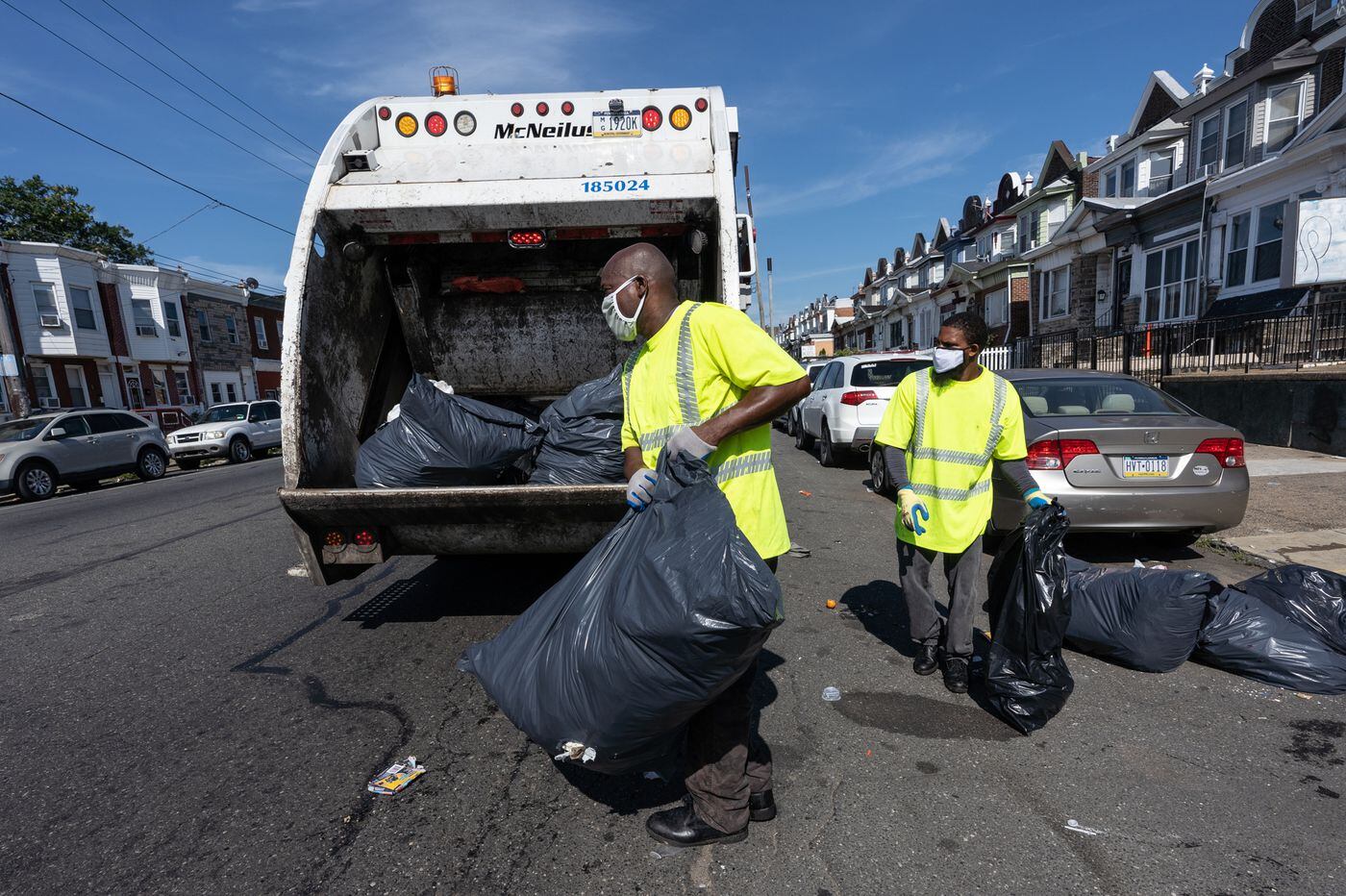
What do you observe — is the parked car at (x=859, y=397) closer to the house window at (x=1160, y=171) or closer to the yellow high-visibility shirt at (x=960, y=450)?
the yellow high-visibility shirt at (x=960, y=450)

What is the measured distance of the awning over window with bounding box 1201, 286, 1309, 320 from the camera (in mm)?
13469

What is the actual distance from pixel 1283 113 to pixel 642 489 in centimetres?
2120

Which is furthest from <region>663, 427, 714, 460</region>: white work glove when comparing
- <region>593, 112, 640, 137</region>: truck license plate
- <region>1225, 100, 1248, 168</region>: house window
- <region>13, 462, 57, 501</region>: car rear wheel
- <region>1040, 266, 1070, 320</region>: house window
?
<region>1040, 266, 1070, 320</region>: house window

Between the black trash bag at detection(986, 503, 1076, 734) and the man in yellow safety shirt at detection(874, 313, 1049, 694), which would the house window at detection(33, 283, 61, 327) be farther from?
the black trash bag at detection(986, 503, 1076, 734)

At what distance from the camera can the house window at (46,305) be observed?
2344cm

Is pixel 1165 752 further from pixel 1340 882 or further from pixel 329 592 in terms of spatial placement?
pixel 329 592

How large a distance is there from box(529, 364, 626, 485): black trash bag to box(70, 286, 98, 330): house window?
2896cm

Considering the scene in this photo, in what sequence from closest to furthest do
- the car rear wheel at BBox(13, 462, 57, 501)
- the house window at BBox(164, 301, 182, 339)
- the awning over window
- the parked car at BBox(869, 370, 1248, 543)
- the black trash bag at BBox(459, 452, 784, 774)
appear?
the black trash bag at BBox(459, 452, 784, 774) < the parked car at BBox(869, 370, 1248, 543) < the car rear wheel at BBox(13, 462, 57, 501) < the awning over window < the house window at BBox(164, 301, 182, 339)

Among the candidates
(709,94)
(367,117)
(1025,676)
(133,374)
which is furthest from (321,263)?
(133,374)

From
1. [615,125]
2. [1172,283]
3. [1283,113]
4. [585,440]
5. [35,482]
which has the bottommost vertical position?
[35,482]

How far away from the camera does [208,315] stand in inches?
1215

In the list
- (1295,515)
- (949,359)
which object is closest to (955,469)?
(949,359)

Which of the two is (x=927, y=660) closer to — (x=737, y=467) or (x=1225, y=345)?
(x=737, y=467)

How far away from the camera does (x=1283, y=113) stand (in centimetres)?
1591
